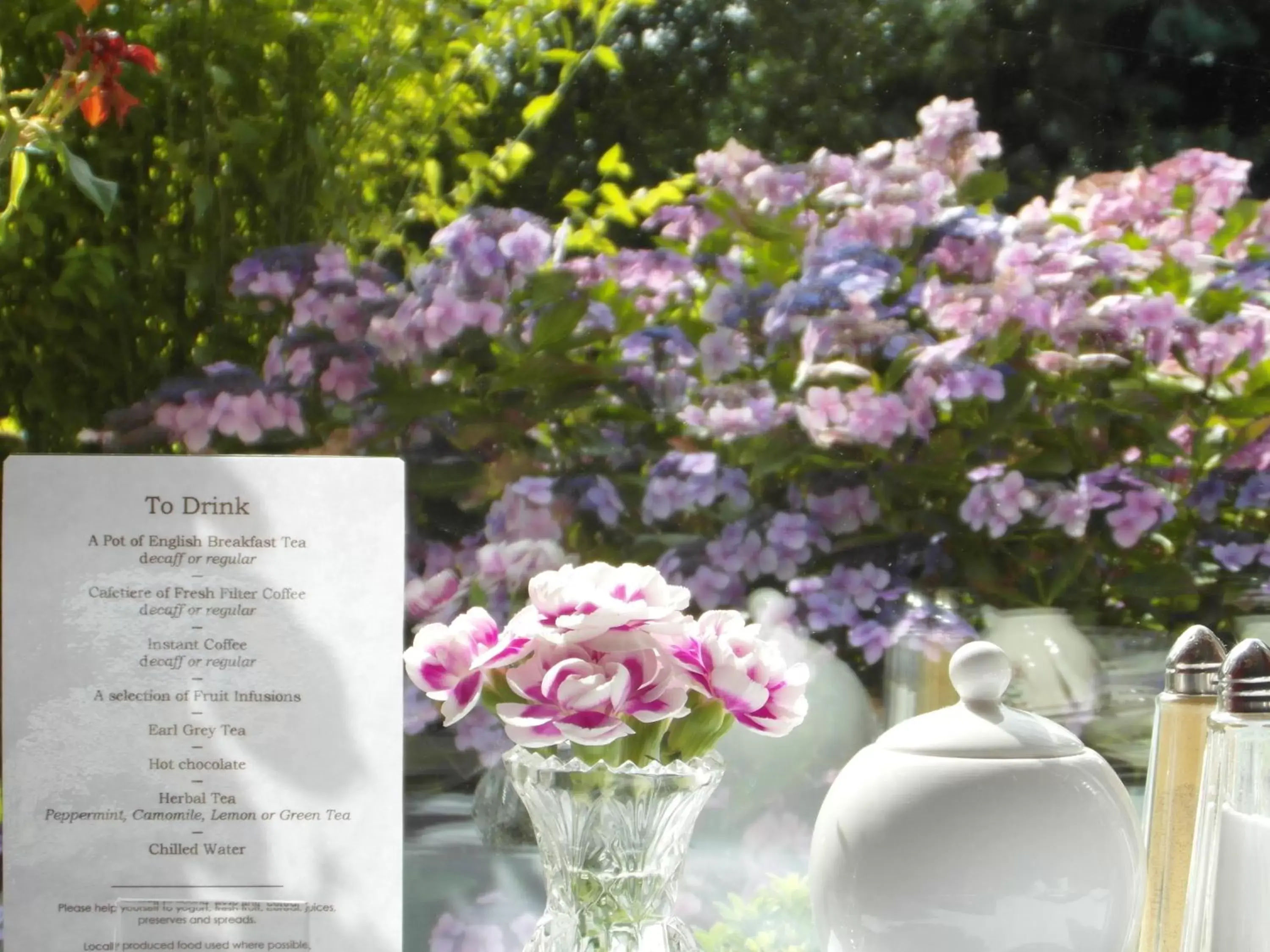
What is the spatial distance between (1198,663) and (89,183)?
0.92m

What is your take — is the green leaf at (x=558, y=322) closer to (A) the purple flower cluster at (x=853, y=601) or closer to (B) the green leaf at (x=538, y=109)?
(B) the green leaf at (x=538, y=109)

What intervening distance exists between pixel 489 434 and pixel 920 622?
387 mm

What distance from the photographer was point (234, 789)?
1014mm

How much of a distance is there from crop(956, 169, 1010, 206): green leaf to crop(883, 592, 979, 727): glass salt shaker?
33cm

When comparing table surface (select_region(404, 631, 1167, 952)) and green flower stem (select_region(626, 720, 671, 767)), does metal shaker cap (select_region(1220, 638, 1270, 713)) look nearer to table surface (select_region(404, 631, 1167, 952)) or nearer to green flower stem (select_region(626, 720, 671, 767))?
table surface (select_region(404, 631, 1167, 952))

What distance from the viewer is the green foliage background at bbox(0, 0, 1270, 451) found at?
1.04 meters

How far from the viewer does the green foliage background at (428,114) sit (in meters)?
1.04

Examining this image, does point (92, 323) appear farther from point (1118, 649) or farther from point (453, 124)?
point (1118, 649)

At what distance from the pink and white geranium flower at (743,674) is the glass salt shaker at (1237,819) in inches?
11.6

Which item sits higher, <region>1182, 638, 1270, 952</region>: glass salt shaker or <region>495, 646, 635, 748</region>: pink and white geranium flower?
<region>495, 646, 635, 748</region>: pink and white geranium flower

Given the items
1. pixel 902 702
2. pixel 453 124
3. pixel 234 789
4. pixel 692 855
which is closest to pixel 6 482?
pixel 234 789

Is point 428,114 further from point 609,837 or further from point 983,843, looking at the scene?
point 983,843

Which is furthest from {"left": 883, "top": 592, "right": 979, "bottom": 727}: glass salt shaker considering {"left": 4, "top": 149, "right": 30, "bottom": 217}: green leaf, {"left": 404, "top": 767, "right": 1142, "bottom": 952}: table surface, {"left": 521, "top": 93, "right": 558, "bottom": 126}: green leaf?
{"left": 4, "top": 149, "right": 30, "bottom": 217}: green leaf

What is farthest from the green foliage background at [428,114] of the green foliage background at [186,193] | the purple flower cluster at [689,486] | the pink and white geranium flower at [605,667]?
the pink and white geranium flower at [605,667]
